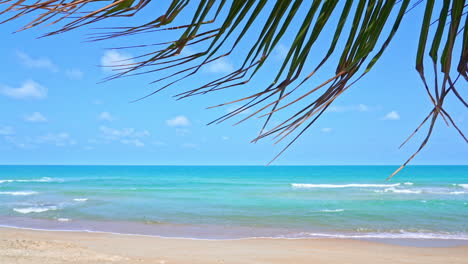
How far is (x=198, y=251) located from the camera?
10.4m

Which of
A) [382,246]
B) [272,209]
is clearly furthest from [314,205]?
[382,246]

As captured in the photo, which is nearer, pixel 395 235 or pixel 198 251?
pixel 198 251

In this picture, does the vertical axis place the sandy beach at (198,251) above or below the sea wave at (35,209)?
below

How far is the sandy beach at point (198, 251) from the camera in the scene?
924 cm

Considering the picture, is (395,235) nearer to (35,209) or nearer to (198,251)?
(198,251)

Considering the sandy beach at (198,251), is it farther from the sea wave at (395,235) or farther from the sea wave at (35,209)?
the sea wave at (35,209)

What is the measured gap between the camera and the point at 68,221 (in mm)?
15297

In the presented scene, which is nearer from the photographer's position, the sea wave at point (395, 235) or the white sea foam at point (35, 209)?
the sea wave at point (395, 235)

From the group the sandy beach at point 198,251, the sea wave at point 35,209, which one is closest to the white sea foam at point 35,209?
the sea wave at point 35,209

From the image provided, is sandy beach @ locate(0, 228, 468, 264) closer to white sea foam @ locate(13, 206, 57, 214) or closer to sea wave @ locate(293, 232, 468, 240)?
sea wave @ locate(293, 232, 468, 240)

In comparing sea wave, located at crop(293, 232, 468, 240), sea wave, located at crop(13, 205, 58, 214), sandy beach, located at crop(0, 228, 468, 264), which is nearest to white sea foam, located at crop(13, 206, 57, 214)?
sea wave, located at crop(13, 205, 58, 214)

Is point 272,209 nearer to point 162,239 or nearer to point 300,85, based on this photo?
point 162,239

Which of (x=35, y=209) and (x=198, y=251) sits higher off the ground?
(x=35, y=209)

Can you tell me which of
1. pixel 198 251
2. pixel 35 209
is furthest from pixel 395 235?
pixel 35 209
